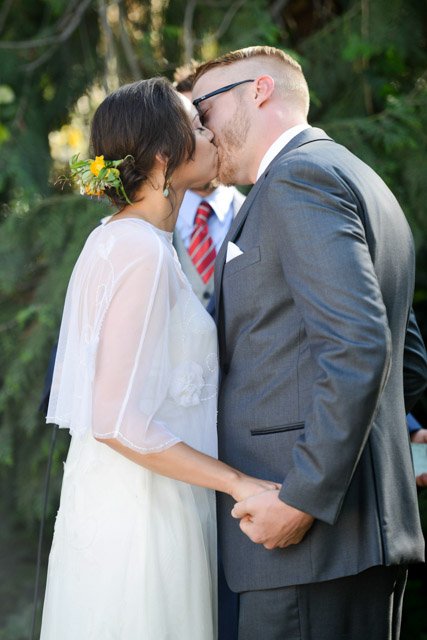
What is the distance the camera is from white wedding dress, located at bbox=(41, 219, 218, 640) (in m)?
1.77

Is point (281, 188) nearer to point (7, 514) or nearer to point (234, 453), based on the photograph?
point (234, 453)

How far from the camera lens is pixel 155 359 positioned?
1.82 metres

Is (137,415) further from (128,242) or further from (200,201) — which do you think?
(200,201)

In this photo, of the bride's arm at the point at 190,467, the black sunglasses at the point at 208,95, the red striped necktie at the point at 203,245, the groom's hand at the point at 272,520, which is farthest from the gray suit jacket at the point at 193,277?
the groom's hand at the point at 272,520

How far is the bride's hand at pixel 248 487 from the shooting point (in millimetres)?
1671

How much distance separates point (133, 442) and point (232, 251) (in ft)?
1.94

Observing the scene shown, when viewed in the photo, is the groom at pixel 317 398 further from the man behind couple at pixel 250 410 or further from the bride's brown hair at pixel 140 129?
the bride's brown hair at pixel 140 129

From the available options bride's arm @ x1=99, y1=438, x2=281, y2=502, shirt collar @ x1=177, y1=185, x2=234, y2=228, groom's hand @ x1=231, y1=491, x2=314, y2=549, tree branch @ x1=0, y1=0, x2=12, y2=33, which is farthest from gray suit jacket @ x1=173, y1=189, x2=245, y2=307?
tree branch @ x1=0, y1=0, x2=12, y2=33

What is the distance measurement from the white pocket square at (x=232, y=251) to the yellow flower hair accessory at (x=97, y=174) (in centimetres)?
36

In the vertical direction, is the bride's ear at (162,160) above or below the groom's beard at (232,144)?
above

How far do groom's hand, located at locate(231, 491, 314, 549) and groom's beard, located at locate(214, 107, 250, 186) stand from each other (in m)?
1.09

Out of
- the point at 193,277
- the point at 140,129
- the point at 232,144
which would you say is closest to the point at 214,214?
the point at 193,277

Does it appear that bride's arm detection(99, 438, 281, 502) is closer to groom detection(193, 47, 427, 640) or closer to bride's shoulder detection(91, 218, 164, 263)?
Answer: groom detection(193, 47, 427, 640)

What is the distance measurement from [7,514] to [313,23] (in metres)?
3.77
